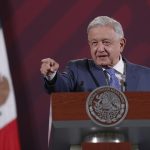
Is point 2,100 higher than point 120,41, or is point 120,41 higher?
point 120,41

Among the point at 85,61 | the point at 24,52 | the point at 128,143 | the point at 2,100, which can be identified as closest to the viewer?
the point at 128,143

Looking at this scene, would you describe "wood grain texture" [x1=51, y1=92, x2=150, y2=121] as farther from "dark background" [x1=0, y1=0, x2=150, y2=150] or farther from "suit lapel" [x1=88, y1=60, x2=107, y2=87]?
"dark background" [x1=0, y1=0, x2=150, y2=150]

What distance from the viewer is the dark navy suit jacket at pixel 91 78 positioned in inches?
75.7

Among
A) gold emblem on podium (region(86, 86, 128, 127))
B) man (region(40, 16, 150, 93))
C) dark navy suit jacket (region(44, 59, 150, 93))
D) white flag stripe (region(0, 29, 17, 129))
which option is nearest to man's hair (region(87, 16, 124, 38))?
man (region(40, 16, 150, 93))

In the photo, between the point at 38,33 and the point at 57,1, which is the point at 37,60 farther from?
the point at 57,1

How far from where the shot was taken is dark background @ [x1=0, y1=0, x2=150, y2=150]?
10.3ft

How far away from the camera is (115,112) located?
5.10ft

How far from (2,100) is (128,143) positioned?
1.57m

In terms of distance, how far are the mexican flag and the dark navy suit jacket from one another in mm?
1013

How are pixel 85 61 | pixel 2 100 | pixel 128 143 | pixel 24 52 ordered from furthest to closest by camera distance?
1. pixel 24 52
2. pixel 2 100
3. pixel 85 61
4. pixel 128 143

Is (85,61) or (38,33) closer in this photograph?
(85,61)

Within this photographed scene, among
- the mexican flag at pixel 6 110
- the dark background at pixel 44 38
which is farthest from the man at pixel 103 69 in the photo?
the dark background at pixel 44 38

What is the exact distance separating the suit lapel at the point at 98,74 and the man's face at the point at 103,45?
2 cm

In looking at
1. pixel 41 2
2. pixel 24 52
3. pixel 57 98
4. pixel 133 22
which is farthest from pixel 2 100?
pixel 57 98
